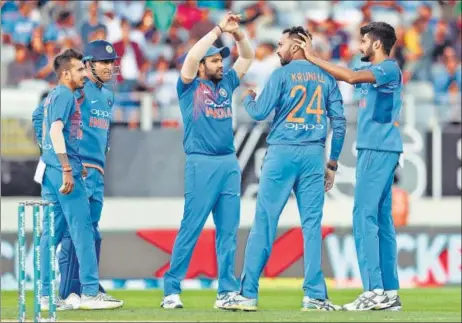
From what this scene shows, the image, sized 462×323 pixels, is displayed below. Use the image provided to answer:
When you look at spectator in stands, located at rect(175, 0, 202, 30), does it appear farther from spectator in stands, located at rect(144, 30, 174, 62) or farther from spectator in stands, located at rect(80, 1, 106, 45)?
spectator in stands, located at rect(80, 1, 106, 45)

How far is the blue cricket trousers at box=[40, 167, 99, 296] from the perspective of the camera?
12.3m

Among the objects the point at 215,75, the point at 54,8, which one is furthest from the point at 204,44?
the point at 54,8

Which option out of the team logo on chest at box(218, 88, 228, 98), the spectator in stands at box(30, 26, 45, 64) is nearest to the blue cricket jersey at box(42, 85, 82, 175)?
the team logo on chest at box(218, 88, 228, 98)

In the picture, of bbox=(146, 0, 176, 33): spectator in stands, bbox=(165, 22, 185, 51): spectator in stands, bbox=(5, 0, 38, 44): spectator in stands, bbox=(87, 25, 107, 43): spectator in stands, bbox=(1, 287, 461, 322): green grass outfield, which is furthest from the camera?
bbox=(146, 0, 176, 33): spectator in stands

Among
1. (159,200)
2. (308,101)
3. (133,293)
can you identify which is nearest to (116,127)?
(159,200)

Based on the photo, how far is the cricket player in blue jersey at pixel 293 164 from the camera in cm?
1221

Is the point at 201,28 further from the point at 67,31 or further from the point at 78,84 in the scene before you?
the point at 78,84

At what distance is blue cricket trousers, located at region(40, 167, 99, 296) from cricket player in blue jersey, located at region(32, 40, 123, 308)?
0.92 feet

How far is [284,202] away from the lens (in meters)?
12.3

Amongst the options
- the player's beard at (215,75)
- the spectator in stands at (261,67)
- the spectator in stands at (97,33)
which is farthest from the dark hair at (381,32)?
the spectator in stands at (97,33)

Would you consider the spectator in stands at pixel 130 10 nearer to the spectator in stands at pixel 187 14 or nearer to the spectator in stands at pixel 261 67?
the spectator in stands at pixel 187 14

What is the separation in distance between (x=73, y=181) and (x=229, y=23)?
5.67 ft

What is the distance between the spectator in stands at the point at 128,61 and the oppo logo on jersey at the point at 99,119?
7.73 metres

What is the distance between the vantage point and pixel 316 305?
12273mm
